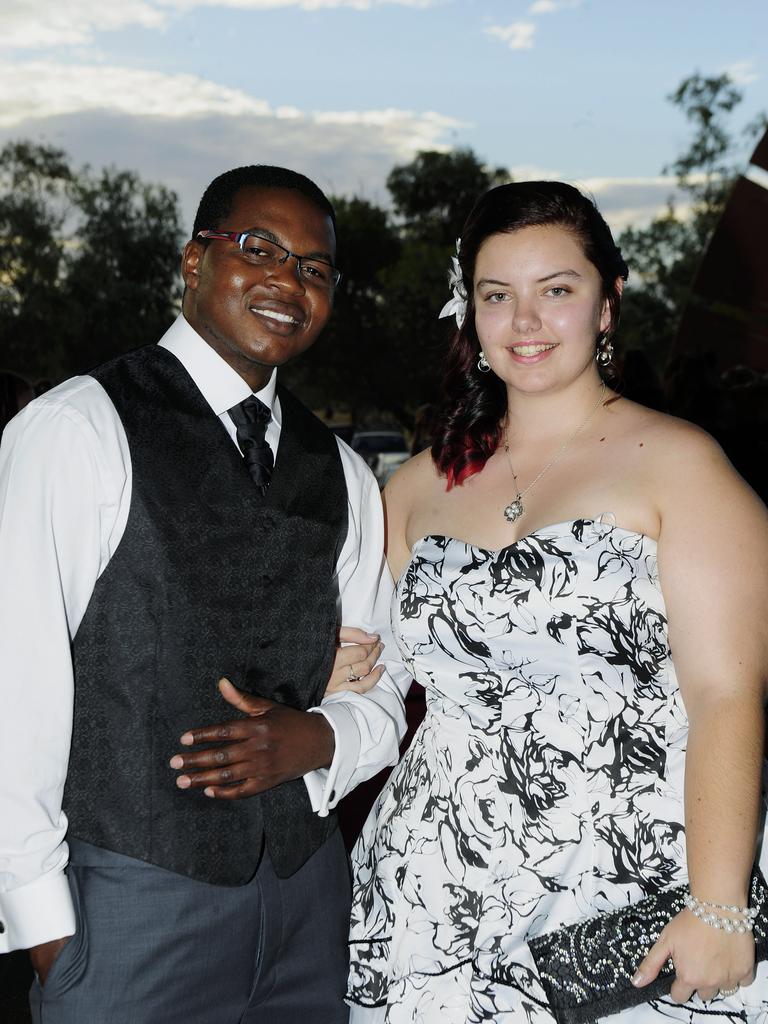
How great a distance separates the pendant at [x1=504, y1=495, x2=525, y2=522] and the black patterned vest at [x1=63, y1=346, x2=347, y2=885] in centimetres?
46

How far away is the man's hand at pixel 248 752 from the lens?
1830 millimetres

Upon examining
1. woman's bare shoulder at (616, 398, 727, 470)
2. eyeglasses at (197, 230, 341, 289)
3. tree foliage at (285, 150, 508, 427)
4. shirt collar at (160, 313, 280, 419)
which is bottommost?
tree foliage at (285, 150, 508, 427)

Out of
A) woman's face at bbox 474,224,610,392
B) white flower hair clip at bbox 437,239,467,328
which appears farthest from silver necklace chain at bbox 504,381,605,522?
white flower hair clip at bbox 437,239,467,328

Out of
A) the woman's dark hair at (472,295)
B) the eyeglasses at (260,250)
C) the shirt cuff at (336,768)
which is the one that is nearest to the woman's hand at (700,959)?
the shirt cuff at (336,768)

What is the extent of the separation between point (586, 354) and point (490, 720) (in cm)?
87

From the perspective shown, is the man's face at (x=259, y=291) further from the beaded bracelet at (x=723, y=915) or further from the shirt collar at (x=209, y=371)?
the beaded bracelet at (x=723, y=915)

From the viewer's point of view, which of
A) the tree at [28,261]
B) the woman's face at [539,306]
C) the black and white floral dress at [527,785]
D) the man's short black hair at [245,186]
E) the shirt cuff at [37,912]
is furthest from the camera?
the tree at [28,261]

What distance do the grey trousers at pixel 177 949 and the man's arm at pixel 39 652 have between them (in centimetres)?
7

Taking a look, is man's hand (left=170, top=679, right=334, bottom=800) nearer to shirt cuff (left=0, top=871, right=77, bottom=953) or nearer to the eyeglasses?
shirt cuff (left=0, top=871, right=77, bottom=953)

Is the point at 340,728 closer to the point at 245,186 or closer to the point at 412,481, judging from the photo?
the point at 412,481

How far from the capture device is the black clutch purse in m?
1.91

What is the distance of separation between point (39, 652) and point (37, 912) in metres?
0.43

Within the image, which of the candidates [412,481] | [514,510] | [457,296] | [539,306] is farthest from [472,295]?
[514,510]

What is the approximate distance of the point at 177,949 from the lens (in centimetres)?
185
